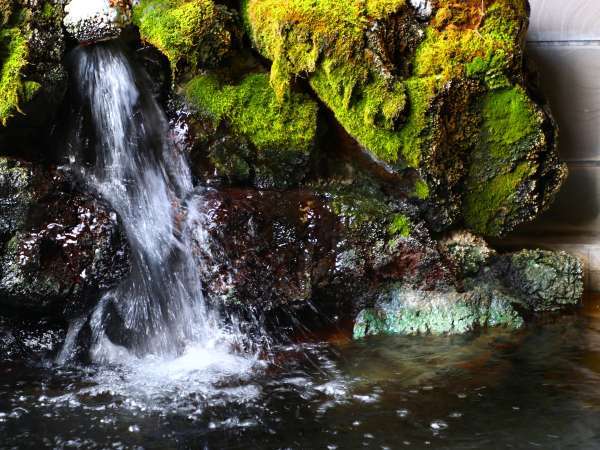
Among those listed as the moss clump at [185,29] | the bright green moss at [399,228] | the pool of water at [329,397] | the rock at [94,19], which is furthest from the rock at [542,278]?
the rock at [94,19]

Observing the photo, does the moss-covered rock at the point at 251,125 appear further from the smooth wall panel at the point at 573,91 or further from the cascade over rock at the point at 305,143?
the smooth wall panel at the point at 573,91

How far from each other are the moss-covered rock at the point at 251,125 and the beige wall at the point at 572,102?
6.84ft

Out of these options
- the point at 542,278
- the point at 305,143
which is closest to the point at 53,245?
the point at 305,143

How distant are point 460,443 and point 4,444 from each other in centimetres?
194

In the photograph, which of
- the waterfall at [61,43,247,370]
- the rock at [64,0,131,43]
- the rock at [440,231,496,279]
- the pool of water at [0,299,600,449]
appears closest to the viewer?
the pool of water at [0,299,600,449]

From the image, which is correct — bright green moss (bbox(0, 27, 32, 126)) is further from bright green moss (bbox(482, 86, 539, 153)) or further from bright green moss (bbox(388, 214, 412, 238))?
bright green moss (bbox(482, 86, 539, 153))

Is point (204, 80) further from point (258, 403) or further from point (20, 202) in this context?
point (258, 403)

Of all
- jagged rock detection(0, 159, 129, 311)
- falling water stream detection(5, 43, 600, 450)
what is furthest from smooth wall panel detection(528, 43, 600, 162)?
jagged rock detection(0, 159, 129, 311)

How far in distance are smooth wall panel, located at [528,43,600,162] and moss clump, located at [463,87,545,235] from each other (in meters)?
1.13

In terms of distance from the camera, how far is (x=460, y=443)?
2.86 m

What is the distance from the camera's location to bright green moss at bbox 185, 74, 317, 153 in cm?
435

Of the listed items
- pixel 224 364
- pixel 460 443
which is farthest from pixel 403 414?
pixel 224 364

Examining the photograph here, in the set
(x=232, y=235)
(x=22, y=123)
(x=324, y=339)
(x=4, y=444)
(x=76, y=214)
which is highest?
(x=22, y=123)

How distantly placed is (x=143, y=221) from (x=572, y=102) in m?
3.48
